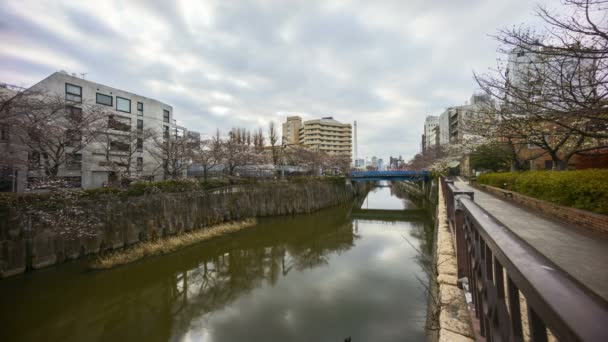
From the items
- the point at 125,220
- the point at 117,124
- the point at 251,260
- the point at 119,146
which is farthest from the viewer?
the point at 119,146

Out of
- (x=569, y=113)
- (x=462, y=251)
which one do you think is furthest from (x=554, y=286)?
(x=569, y=113)

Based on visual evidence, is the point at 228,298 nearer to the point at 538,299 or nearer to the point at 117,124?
the point at 538,299

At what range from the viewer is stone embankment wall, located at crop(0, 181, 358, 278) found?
1053cm

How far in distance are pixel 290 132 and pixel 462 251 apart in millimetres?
95351

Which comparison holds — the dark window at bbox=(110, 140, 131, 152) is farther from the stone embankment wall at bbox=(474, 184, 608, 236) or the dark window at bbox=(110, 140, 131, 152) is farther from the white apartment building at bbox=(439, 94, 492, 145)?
the stone embankment wall at bbox=(474, 184, 608, 236)

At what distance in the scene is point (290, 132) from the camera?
97500 mm

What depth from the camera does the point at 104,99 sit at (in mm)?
23641

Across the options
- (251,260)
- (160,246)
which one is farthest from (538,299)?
(160,246)

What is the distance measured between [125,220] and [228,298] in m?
8.49

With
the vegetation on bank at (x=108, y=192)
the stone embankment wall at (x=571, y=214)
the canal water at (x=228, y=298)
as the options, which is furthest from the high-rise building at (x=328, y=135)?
the stone embankment wall at (x=571, y=214)

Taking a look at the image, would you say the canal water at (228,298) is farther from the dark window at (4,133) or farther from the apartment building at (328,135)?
the apartment building at (328,135)

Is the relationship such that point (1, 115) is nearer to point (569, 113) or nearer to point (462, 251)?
point (462, 251)

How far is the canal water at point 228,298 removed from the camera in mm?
7609

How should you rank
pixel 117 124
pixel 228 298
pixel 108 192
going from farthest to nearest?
pixel 117 124, pixel 108 192, pixel 228 298
